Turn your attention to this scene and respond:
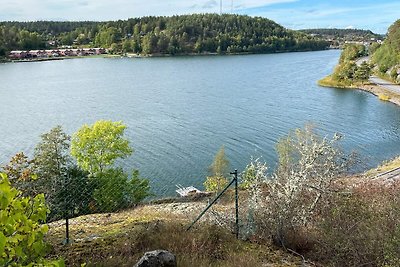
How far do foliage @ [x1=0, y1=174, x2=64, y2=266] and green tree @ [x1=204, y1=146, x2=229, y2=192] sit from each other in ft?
65.8

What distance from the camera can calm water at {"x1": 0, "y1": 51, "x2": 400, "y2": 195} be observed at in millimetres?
31281

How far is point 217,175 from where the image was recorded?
25234 mm

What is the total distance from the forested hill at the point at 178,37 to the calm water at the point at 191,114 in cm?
5768

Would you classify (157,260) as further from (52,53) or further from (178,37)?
(178,37)

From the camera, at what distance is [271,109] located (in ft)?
155

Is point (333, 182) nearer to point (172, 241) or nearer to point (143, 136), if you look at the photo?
point (172, 241)

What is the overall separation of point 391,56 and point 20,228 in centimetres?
7961

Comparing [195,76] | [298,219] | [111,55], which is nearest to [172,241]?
[298,219]

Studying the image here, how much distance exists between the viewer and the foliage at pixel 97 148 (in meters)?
26.5

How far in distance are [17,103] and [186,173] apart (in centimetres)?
3146

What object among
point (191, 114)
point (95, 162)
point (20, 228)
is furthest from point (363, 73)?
point (20, 228)

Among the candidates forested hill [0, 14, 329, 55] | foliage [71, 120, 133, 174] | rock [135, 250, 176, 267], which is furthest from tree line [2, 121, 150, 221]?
forested hill [0, 14, 329, 55]

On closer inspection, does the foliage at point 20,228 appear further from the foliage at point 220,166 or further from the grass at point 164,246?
the foliage at point 220,166

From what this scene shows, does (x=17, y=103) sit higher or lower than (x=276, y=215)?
lower
